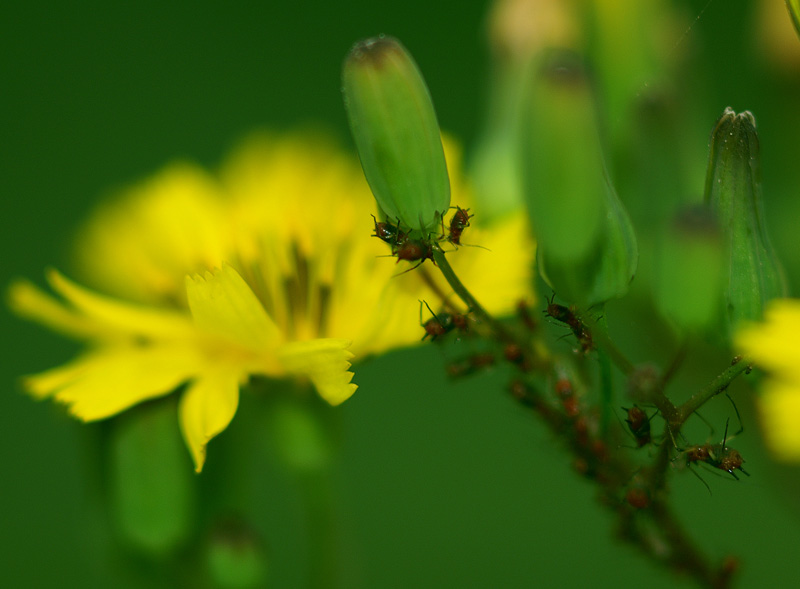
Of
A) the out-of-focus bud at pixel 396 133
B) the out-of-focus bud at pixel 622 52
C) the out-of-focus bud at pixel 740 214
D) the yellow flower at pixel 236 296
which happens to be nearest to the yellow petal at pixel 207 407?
the yellow flower at pixel 236 296

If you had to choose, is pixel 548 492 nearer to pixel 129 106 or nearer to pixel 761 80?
pixel 761 80

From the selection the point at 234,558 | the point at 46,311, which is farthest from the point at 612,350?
the point at 46,311

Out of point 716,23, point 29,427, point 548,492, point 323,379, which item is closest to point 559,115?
point 323,379

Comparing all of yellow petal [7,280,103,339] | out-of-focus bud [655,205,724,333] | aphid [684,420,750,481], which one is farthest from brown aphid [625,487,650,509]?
yellow petal [7,280,103,339]

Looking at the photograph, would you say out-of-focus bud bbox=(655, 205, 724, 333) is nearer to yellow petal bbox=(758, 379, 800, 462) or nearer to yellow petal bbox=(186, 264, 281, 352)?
yellow petal bbox=(758, 379, 800, 462)

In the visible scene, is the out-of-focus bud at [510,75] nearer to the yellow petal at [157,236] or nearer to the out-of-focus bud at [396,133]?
the yellow petal at [157,236]

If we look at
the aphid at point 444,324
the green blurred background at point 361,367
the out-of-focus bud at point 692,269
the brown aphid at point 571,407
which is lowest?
the green blurred background at point 361,367

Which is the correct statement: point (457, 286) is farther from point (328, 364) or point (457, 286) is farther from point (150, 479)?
point (150, 479)
